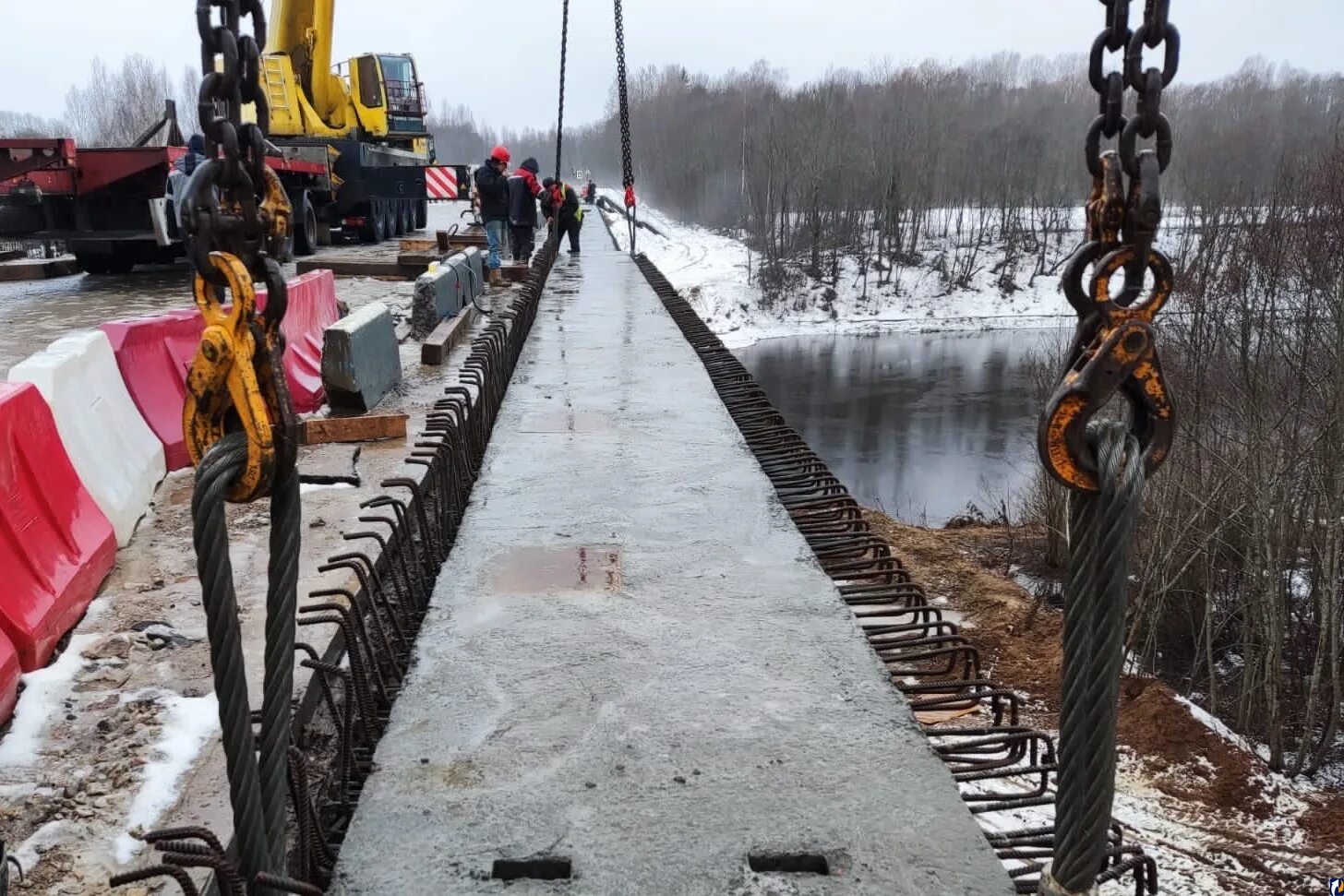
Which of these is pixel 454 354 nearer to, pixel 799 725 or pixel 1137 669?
pixel 799 725

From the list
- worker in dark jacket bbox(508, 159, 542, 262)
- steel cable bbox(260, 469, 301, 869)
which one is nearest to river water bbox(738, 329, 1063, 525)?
worker in dark jacket bbox(508, 159, 542, 262)

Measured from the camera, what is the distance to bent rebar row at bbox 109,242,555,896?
6.92ft

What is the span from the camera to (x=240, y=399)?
62.2 inches

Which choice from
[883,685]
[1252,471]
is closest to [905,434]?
[1252,471]

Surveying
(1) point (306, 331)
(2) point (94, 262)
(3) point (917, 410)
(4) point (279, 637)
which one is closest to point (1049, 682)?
(1) point (306, 331)

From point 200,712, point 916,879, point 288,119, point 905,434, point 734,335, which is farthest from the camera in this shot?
point 734,335

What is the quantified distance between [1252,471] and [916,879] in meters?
15.1

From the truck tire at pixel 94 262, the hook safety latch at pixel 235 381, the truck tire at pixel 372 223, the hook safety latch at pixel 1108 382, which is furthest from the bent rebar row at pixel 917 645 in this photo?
the truck tire at pixel 372 223

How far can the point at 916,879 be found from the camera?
2.29 m

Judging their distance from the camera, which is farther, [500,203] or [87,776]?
[500,203]

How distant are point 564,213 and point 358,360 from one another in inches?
466

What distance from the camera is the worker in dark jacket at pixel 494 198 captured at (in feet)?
47.5

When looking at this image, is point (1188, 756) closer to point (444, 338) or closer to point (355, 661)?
point (444, 338)

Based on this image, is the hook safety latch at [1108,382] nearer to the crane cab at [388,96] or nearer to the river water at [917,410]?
the river water at [917,410]
